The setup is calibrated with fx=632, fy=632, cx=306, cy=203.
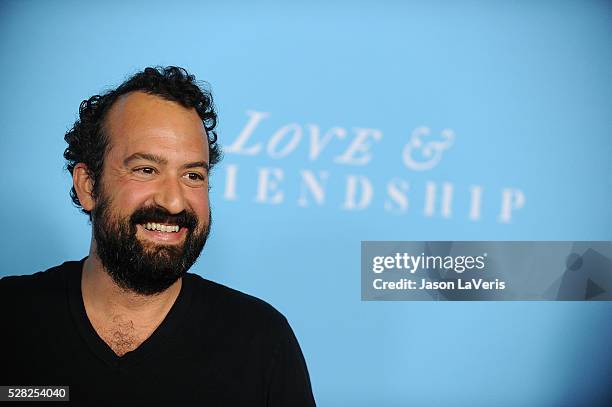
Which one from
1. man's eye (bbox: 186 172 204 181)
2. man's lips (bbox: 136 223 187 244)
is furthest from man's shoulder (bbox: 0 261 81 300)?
man's eye (bbox: 186 172 204 181)

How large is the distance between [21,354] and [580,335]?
1.53 m

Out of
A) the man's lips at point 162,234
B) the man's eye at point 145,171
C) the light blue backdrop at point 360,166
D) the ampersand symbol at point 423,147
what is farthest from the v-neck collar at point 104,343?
the ampersand symbol at point 423,147

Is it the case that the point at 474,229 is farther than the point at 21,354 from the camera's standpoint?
Yes

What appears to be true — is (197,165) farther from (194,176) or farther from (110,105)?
(110,105)

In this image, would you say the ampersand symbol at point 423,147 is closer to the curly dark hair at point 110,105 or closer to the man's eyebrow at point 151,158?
the curly dark hair at point 110,105

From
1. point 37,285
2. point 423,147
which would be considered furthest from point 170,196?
point 423,147

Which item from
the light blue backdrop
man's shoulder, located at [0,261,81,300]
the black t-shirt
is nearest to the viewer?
the black t-shirt

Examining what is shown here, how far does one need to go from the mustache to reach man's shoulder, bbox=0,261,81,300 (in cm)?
23

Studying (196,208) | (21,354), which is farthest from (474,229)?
(21,354)

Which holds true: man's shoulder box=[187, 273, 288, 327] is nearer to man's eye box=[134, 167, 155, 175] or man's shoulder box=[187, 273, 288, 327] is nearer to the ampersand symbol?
man's eye box=[134, 167, 155, 175]

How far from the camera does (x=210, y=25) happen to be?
74.9 inches

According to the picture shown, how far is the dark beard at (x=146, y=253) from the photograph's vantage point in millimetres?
1248

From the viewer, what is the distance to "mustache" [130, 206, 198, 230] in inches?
48.7

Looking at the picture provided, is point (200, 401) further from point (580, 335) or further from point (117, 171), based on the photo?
point (580, 335)
